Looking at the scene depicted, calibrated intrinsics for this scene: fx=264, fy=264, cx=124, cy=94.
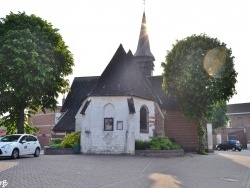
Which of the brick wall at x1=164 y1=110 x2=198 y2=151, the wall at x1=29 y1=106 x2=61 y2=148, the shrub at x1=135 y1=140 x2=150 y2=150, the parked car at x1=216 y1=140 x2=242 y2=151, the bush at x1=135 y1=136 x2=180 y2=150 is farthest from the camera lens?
the wall at x1=29 y1=106 x2=61 y2=148

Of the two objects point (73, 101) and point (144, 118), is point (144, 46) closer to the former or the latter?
point (73, 101)

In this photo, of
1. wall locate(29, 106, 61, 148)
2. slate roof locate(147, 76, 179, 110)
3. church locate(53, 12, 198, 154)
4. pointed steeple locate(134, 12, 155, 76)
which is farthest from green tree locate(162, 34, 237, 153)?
wall locate(29, 106, 61, 148)

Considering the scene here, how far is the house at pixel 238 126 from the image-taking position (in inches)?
2332

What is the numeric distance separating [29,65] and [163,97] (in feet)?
54.5

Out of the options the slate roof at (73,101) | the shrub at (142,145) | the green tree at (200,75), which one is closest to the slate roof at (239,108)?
the green tree at (200,75)

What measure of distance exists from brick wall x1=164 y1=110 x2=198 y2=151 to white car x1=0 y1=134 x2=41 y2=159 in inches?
647

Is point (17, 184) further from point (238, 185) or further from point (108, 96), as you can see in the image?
point (108, 96)

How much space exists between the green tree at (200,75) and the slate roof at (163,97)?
3782 millimetres

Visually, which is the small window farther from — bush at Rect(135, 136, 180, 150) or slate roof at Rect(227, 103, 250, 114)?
slate roof at Rect(227, 103, 250, 114)

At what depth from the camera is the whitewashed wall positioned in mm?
22812

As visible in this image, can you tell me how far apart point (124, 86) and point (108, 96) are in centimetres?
177

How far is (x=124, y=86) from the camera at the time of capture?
24469 mm

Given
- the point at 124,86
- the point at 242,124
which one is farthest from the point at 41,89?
the point at 242,124

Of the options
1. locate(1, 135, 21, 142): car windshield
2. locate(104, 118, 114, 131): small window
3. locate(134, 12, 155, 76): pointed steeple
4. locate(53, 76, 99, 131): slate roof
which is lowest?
locate(1, 135, 21, 142): car windshield
